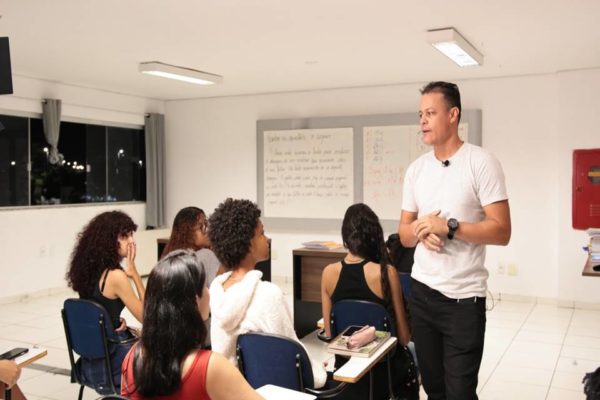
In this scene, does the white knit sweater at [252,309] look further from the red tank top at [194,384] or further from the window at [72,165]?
the window at [72,165]

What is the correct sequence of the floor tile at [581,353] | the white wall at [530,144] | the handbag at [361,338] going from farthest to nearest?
the white wall at [530,144] → the floor tile at [581,353] → the handbag at [361,338]

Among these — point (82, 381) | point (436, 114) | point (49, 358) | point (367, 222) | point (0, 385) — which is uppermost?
point (436, 114)

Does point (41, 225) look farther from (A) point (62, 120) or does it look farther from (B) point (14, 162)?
(A) point (62, 120)

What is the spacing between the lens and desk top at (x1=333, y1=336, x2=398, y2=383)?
6.59 feet

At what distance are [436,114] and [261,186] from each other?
19.6 ft

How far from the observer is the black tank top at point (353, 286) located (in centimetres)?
288

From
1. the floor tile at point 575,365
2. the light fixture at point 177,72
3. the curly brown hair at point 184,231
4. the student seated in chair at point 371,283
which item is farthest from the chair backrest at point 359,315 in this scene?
the light fixture at point 177,72

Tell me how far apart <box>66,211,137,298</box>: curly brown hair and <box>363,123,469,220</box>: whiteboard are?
4.50 m

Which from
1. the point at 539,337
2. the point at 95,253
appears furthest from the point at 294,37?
the point at 539,337

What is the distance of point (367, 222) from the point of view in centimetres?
300

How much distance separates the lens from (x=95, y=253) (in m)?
3.12

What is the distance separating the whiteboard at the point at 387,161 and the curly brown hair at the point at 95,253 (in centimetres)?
450

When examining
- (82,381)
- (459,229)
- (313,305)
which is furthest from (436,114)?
(313,305)

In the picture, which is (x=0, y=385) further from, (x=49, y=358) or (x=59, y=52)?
(x=59, y=52)
